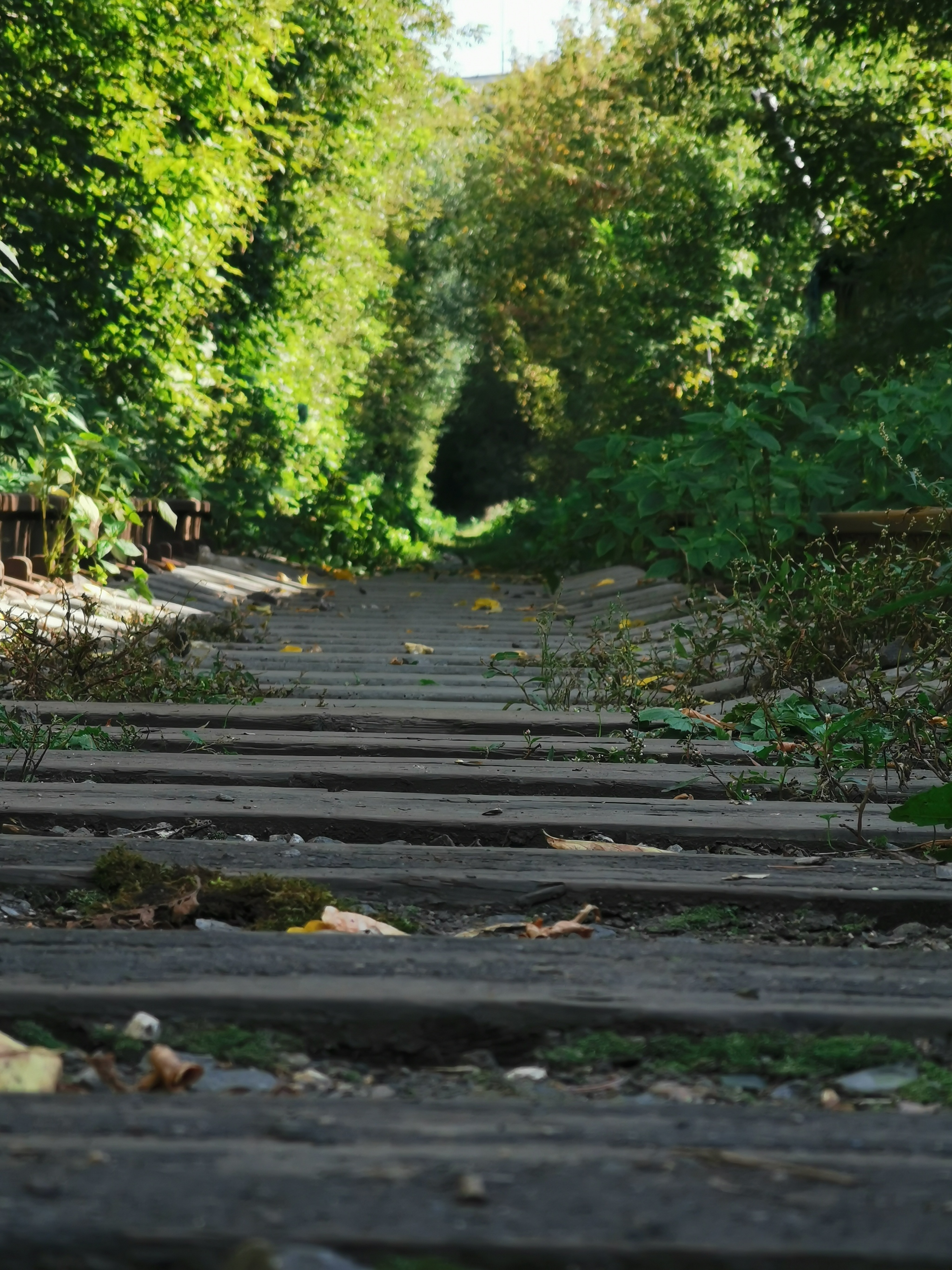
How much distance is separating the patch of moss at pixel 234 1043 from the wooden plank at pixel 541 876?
582 mm

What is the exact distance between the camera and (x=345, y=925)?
69.4 inches

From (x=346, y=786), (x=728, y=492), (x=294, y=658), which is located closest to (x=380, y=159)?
(x=728, y=492)

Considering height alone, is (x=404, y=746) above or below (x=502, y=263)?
below

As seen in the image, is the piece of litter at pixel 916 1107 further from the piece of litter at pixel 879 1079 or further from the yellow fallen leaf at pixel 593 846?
the yellow fallen leaf at pixel 593 846

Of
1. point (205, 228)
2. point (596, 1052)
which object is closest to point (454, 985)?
point (596, 1052)

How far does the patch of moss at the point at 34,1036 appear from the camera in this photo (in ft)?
4.40

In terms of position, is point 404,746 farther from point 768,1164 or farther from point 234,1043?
point 768,1164

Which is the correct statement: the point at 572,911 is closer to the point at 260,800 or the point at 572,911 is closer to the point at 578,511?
the point at 260,800

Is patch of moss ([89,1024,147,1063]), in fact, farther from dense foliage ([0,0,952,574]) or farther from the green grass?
dense foliage ([0,0,952,574])

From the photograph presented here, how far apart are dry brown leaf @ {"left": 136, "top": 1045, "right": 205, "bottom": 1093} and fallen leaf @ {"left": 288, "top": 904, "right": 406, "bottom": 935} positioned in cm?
46

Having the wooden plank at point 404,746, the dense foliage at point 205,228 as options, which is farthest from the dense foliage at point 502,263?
the wooden plank at point 404,746

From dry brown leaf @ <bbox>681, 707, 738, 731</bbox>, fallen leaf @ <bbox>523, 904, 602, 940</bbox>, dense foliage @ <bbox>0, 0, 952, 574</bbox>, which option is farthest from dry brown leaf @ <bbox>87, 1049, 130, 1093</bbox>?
dense foliage @ <bbox>0, 0, 952, 574</bbox>

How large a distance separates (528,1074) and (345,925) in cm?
50

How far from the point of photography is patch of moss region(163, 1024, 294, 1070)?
1.32 m
